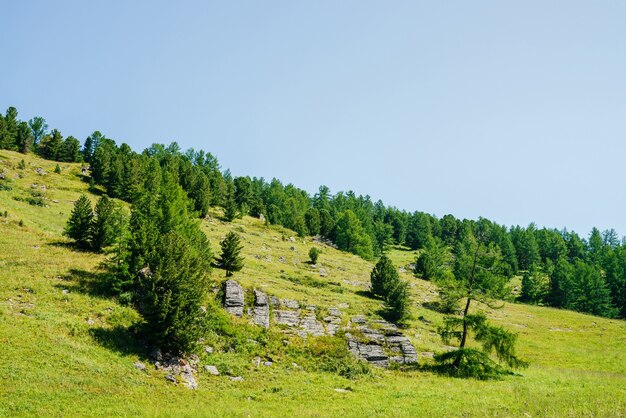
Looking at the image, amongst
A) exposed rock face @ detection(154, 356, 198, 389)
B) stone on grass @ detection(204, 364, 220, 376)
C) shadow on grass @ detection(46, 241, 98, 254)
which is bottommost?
stone on grass @ detection(204, 364, 220, 376)

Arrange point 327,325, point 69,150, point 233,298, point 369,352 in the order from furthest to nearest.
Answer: point 69,150
point 327,325
point 233,298
point 369,352

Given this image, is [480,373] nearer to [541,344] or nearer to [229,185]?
[541,344]

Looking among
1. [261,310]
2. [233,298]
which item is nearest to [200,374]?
[233,298]

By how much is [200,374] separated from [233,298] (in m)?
12.2

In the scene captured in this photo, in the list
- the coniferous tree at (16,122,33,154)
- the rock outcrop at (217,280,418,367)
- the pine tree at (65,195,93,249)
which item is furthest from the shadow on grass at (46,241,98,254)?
the coniferous tree at (16,122,33,154)

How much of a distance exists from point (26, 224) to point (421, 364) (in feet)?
173

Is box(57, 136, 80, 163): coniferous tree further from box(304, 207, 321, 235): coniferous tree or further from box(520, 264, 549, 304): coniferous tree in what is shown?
box(520, 264, 549, 304): coniferous tree

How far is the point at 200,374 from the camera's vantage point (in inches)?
1016

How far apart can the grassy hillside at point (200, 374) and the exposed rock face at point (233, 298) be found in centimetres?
197

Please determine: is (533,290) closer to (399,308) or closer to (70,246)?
(399,308)

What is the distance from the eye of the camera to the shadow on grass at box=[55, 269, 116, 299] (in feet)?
104

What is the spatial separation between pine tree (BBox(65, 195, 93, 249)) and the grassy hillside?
1.82 m

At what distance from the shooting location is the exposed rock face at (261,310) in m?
36.1

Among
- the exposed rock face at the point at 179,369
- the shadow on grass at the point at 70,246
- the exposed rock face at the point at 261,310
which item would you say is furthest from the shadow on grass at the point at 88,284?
the exposed rock face at the point at 261,310
